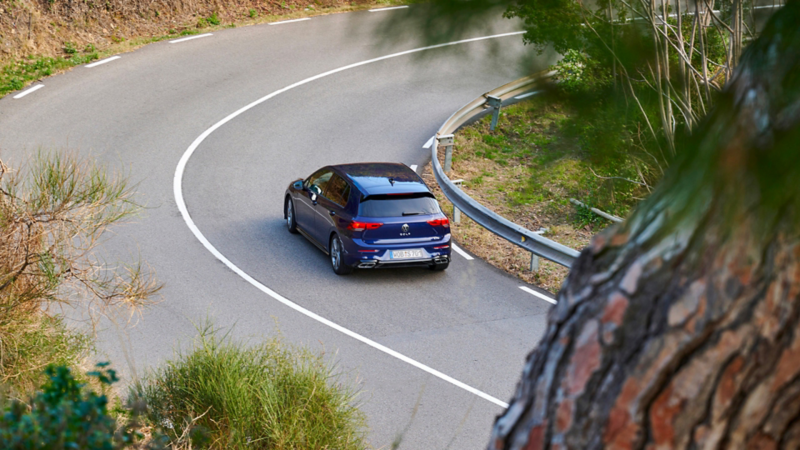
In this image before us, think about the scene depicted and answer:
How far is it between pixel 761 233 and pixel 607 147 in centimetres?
193

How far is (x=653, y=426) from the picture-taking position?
5.64 ft

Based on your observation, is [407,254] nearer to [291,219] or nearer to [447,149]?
[291,219]

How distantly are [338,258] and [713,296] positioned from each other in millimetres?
11947

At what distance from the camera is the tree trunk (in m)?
1.52

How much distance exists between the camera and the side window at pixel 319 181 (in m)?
14.3

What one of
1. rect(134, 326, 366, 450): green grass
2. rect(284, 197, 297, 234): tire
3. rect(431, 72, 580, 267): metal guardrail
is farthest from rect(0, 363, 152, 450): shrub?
rect(284, 197, 297, 234): tire

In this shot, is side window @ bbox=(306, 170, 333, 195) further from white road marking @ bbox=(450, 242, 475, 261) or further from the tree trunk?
the tree trunk

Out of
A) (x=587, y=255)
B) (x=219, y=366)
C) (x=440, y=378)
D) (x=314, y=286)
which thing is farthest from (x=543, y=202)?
(x=587, y=255)

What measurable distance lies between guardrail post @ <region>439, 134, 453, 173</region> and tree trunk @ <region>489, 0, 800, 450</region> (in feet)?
49.7

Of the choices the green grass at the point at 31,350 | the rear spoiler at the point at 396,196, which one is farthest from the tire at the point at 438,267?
the green grass at the point at 31,350

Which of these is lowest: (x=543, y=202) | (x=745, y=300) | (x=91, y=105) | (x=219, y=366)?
(x=543, y=202)

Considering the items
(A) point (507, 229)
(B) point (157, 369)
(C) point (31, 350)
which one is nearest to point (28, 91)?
(A) point (507, 229)

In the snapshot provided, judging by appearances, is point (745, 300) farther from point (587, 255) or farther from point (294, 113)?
point (294, 113)

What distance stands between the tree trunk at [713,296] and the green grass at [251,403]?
5.34m
